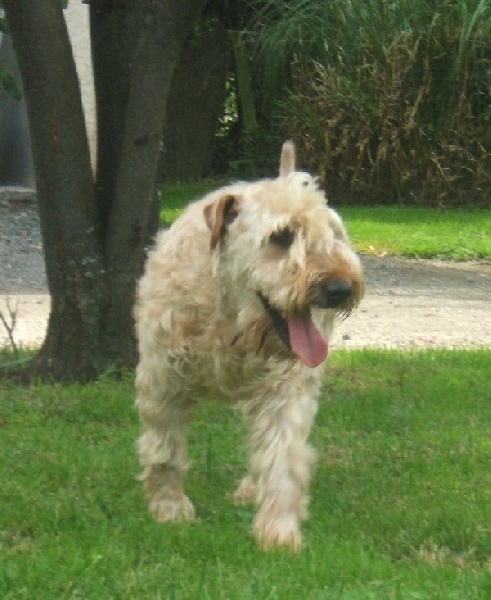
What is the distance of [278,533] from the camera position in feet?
15.7

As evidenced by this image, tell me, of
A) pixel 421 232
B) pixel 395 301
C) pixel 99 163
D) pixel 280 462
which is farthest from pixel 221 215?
pixel 421 232

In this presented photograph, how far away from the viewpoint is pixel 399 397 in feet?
24.6

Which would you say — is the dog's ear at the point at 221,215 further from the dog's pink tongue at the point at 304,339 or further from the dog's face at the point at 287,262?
the dog's pink tongue at the point at 304,339

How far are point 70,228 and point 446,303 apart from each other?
4.77 metres

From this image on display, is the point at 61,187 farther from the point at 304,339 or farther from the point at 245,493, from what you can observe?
the point at 304,339

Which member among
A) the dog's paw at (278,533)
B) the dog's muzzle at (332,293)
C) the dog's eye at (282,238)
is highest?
the dog's eye at (282,238)

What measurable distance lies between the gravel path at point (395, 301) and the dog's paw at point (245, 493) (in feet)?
11.8

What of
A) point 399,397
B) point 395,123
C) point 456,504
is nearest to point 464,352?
A: point 399,397

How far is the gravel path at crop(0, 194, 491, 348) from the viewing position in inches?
383

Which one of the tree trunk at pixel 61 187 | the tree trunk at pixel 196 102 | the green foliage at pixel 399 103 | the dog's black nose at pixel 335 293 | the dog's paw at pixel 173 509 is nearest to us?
the dog's black nose at pixel 335 293

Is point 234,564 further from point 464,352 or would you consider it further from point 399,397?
point 464,352

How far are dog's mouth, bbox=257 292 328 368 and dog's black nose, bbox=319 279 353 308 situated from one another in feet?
0.31

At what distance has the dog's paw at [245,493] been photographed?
558 centimetres

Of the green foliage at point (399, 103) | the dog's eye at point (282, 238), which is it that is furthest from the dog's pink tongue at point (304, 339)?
the green foliage at point (399, 103)
